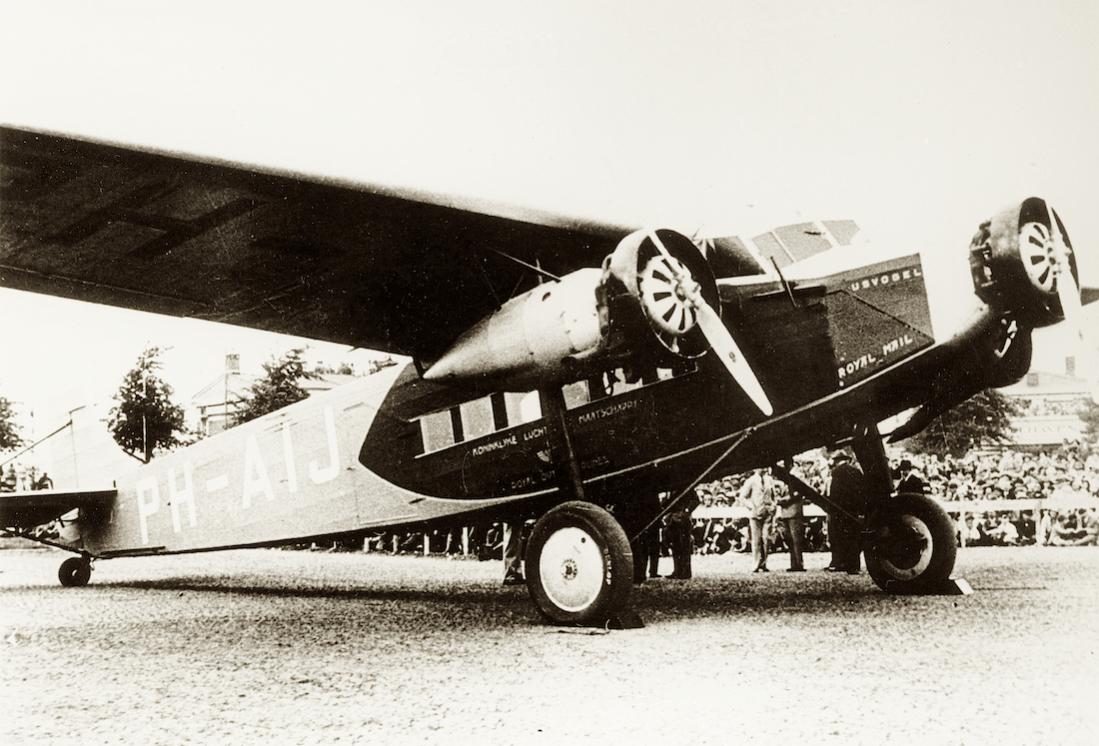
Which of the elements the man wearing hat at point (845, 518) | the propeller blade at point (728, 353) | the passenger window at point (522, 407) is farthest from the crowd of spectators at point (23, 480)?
the man wearing hat at point (845, 518)

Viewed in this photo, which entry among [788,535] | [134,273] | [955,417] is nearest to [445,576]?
[788,535]

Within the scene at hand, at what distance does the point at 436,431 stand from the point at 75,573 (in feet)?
23.8

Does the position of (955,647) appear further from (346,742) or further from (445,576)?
(445,576)

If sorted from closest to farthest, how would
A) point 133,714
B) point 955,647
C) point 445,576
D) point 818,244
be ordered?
point 133,714 → point 955,647 → point 818,244 → point 445,576

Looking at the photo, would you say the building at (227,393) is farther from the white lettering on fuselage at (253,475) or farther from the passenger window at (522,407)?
the passenger window at (522,407)

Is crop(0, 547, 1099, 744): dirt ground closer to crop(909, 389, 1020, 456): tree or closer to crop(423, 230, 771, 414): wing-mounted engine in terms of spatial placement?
crop(423, 230, 771, 414): wing-mounted engine

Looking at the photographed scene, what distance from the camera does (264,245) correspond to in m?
7.64

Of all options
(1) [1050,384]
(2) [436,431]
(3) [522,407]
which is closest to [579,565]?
(3) [522,407]

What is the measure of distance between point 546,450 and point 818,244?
3.05 meters

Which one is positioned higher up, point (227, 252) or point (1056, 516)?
point (227, 252)

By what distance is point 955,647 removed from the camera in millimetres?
6047

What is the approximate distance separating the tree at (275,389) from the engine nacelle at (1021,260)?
57.8 feet

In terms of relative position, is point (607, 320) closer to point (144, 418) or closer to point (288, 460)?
point (288, 460)

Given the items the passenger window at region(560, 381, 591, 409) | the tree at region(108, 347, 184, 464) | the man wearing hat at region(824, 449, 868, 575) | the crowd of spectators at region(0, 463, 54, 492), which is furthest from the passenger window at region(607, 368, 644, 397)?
the crowd of spectators at region(0, 463, 54, 492)
